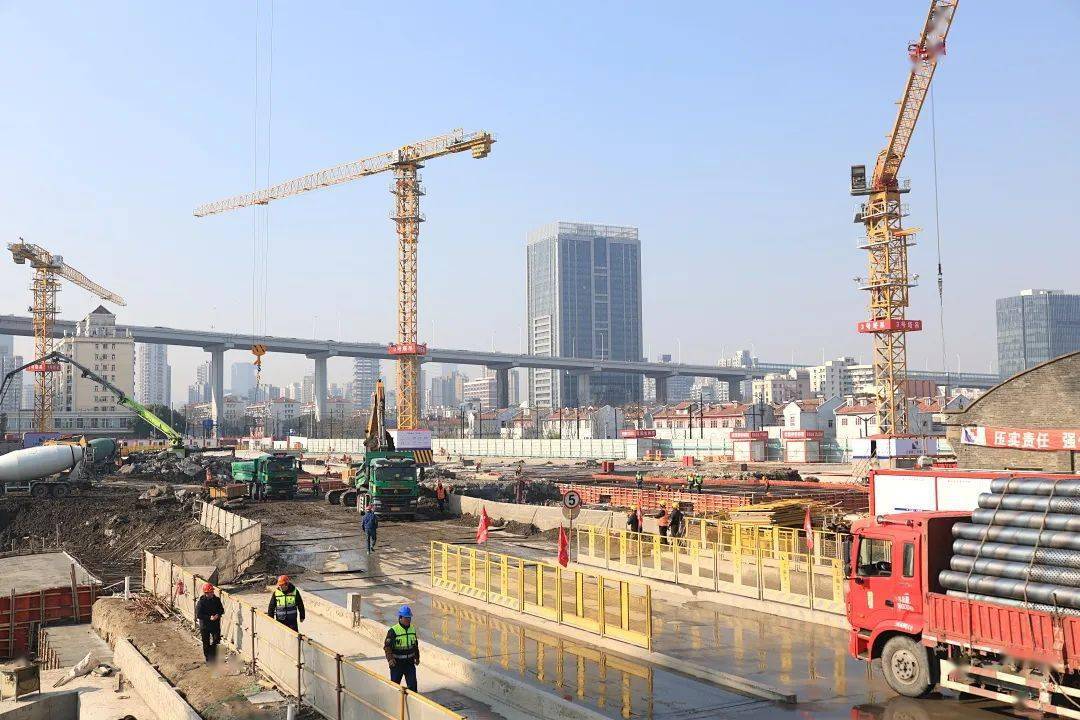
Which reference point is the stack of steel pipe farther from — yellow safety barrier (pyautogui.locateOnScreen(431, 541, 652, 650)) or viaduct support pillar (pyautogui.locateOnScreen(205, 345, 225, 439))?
Result: viaduct support pillar (pyautogui.locateOnScreen(205, 345, 225, 439))

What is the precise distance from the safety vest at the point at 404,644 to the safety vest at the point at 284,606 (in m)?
3.43

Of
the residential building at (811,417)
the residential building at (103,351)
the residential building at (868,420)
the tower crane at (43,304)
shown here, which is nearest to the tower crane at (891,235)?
the residential building at (868,420)

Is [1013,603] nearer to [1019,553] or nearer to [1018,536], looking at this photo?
[1019,553]

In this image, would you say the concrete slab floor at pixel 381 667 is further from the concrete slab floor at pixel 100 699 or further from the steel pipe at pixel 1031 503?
the steel pipe at pixel 1031 503

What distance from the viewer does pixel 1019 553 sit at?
458 inches

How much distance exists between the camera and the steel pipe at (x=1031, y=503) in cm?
1157

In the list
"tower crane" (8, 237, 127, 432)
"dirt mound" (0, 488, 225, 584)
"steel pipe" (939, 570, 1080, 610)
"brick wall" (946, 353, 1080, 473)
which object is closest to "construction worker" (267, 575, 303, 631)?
"steel pipe" (939, 570, 1080, 610)

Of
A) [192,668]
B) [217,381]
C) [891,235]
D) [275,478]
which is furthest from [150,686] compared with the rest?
[217,381]

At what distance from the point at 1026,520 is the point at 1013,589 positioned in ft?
3.61

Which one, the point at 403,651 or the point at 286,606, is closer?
the point at 403,651

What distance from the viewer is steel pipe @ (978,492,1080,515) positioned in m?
11.6

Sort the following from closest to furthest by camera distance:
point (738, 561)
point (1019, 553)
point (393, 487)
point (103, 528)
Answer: point (1019, 553)
point (738, 561)
point (393, 487)
point (103, 528)

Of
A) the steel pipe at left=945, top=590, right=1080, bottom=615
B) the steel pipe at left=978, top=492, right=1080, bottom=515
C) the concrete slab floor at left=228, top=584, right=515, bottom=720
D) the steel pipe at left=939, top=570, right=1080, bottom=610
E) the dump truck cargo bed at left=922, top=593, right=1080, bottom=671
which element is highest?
the steel pipe at left=978, top=492, right=1080, bottom=515

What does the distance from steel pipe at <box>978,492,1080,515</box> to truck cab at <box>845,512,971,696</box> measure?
16.0 inches
